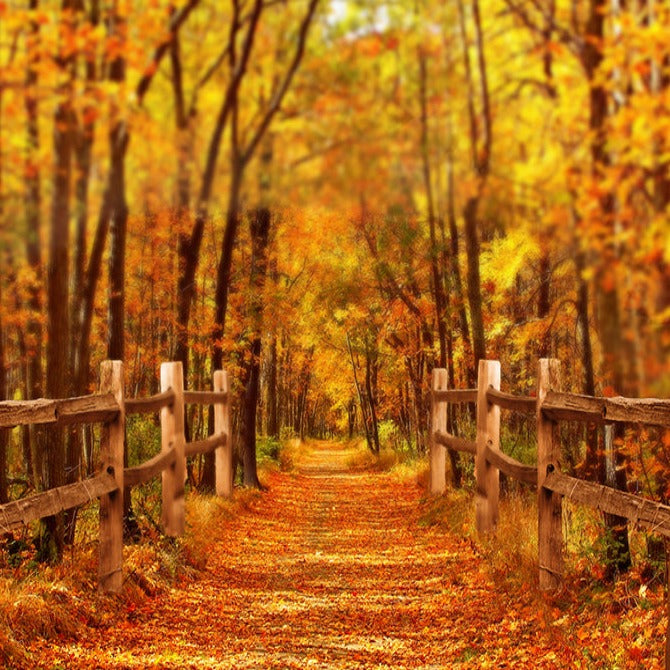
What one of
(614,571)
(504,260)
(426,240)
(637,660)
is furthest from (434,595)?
(426,240)

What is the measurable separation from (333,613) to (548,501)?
179 centimetres

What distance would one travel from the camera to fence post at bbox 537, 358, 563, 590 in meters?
5.14

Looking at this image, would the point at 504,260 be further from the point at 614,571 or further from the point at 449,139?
the point at 449,139

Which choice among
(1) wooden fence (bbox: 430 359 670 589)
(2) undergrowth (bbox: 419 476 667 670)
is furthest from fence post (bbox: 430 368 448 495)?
(2) undergrowth (bbox: 419 476 667 670)

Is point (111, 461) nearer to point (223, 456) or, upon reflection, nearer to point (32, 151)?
point (32, 151)

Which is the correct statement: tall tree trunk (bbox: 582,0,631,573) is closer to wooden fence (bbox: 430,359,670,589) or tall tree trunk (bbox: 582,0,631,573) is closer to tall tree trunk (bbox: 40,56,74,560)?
wooden fence (bbox: 430,359,670,589)

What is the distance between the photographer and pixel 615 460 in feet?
18.2

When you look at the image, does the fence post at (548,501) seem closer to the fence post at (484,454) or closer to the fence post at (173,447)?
the fence post at (484,454)

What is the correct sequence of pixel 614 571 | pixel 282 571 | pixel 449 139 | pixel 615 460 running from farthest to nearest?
1. pixel 282 571
2. pixel 615 460
3. pixel 614 571
4. pixel 449 139

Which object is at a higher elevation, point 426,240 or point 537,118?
point 426,240

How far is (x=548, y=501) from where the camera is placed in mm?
5250

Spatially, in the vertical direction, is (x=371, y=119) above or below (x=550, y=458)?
above

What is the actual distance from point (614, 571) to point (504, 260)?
11.9 ft

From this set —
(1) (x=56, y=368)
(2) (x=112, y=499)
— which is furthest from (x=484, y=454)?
(1) (x=56, y=368)
